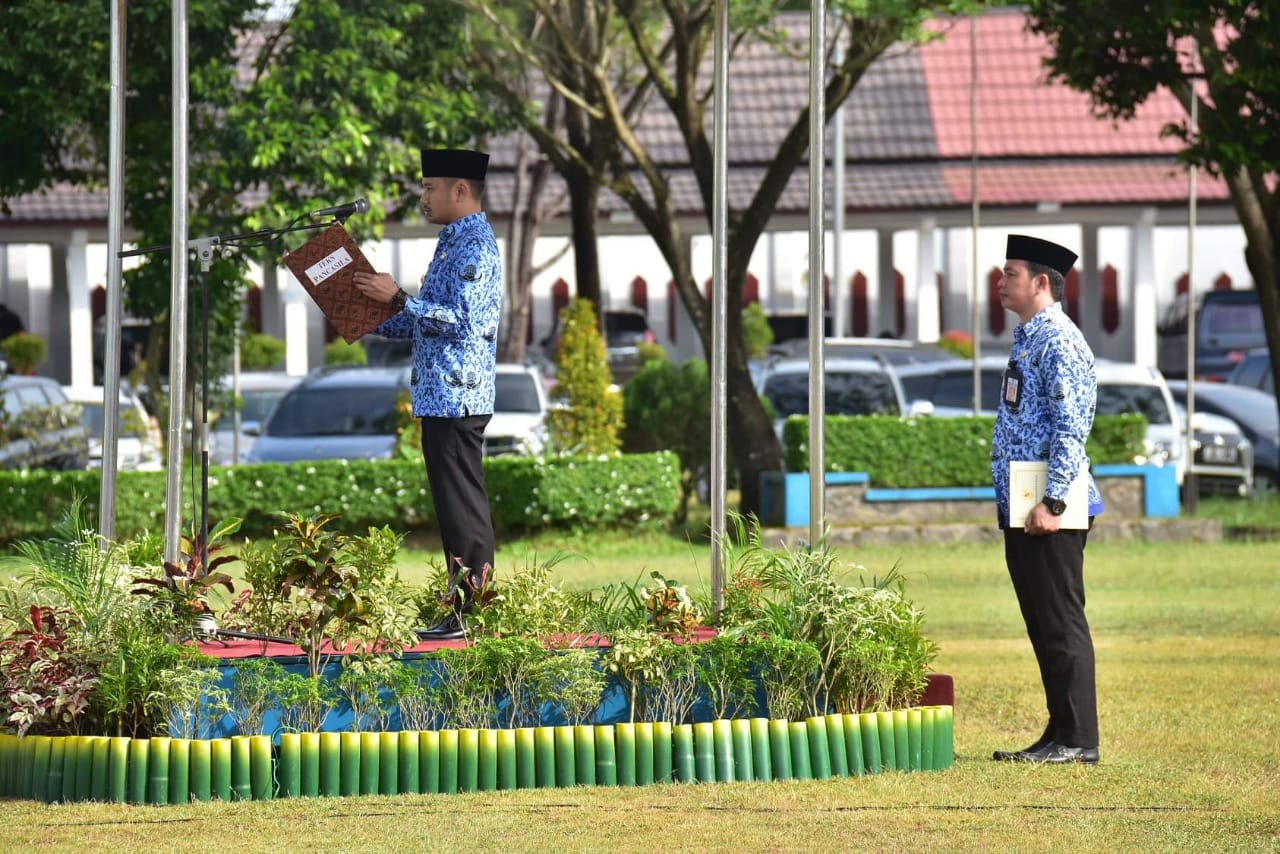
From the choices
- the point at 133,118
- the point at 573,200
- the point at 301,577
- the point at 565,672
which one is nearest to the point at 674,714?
the point at 565,672

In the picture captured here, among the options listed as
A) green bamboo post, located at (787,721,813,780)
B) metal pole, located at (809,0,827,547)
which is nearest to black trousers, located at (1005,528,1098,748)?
metal pole, located at (809,0,827,547)

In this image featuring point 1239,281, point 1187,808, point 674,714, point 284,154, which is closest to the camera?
point 1187,808

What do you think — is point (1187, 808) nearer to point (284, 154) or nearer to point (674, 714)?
point (674, 714)

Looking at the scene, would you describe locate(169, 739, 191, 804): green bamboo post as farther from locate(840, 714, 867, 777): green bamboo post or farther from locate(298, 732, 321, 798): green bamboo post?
locate(840, 714, 867, 777): green bamboo post

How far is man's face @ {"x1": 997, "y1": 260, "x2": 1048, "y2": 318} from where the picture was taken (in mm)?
7488

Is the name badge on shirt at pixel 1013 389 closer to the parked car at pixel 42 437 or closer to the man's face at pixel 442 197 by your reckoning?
the man's face at pixel 442 197

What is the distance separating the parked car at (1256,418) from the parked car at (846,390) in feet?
14.5

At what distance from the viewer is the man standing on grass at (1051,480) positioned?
737 centimetres

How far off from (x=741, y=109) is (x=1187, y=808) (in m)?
28.1

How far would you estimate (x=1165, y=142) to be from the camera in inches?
1309

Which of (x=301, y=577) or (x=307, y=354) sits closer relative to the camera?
(x=301, y=577)

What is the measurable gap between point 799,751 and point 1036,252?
195 centimetres

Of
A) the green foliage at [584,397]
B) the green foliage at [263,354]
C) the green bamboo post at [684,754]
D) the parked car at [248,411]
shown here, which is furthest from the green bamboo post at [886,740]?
the green foliage at [263,354]

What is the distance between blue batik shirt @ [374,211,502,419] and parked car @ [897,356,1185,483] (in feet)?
39.2
